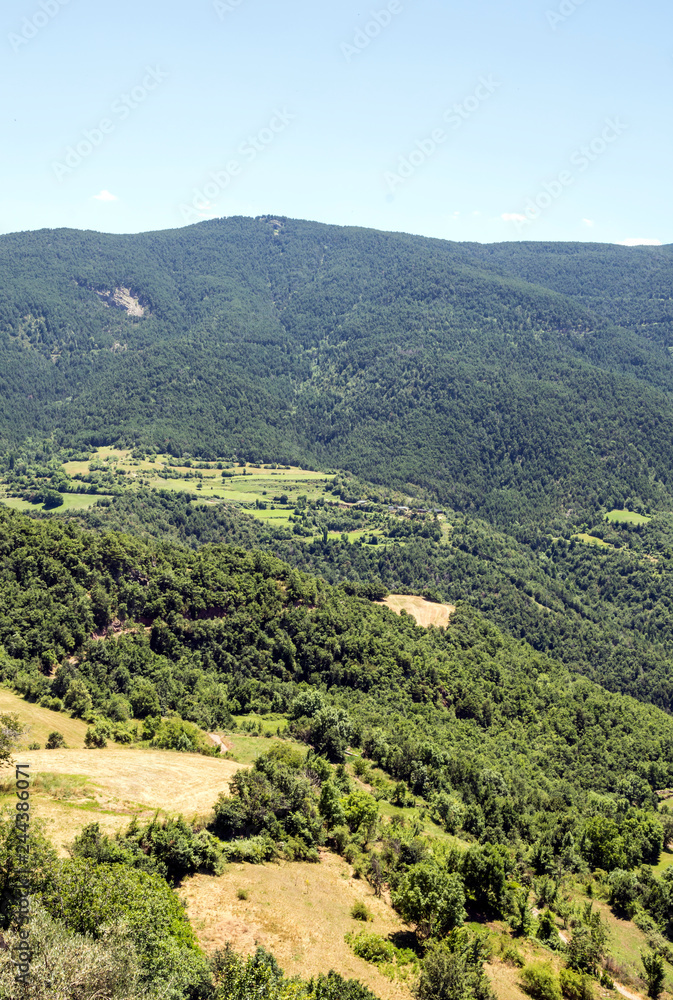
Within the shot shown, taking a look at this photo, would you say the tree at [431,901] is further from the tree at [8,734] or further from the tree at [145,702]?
the tree at [145,702]

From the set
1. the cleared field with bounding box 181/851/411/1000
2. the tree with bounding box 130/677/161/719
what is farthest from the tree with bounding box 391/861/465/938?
the tree with bounding box 130/677/161/719

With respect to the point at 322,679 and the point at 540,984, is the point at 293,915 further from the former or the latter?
the point at 322,679

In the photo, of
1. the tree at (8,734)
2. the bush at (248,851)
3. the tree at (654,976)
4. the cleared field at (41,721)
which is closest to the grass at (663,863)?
the tree at (654,976)

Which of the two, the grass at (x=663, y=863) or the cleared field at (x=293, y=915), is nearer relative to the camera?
the cleared field at (x=293, y=915)

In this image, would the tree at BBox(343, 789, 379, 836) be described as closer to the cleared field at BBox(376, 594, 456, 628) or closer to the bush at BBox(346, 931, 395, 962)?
the bush at BBox(346, 931, 395, 962)

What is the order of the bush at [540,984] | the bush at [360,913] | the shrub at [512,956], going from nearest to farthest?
the bush at [540,984] < the shrub at [512,956] < the bush at [360,913]

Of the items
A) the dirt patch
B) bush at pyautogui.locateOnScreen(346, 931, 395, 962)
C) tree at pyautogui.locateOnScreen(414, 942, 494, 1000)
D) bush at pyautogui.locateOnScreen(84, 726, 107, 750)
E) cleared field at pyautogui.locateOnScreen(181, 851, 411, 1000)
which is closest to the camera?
tree at pyautogui.locateOnScreen(414, 942, 494, 1000)

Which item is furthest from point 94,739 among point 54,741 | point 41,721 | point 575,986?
point 575,986
